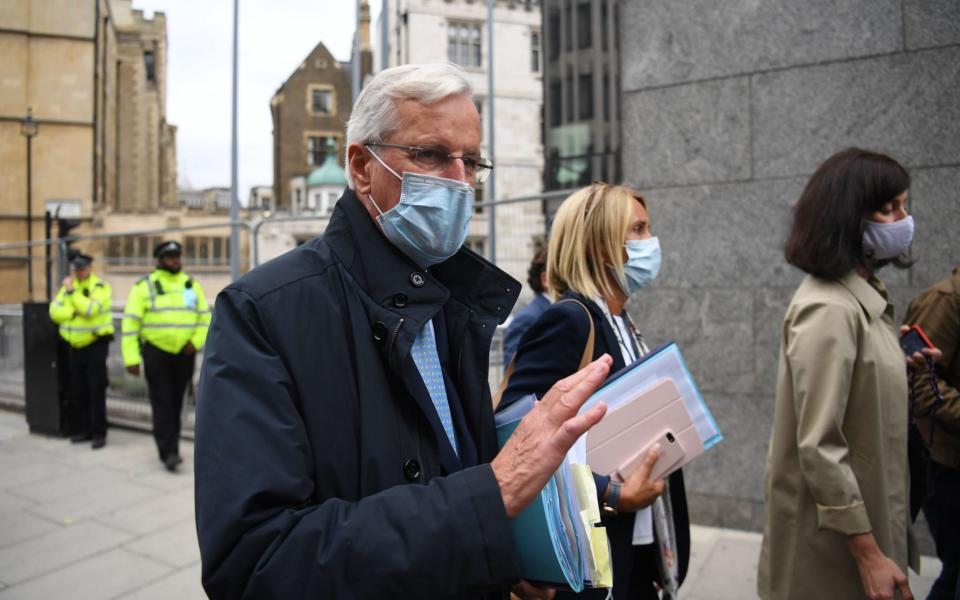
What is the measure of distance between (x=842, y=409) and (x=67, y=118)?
32.6 metres

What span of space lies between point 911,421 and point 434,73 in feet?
7.81

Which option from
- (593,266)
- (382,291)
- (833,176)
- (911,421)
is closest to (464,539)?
(382,291)

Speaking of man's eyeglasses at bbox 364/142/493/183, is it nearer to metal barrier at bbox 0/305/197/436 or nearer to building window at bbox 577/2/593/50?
metal barrier at bbox 0/305/197/436

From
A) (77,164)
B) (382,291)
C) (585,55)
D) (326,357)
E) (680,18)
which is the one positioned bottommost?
(326,357)

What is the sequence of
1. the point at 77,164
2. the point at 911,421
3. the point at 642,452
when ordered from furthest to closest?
the point at 77,164, the point at 911,421, the point at 642,452

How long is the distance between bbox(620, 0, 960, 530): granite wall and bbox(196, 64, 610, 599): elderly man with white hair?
341cm

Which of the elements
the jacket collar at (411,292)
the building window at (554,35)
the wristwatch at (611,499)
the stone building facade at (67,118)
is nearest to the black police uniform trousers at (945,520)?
the wristwatch at (611,499)

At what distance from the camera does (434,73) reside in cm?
147

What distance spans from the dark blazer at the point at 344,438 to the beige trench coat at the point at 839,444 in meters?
1.25

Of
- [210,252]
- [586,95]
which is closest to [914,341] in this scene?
[210,252]

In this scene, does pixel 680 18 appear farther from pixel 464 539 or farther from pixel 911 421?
pixel 464 539

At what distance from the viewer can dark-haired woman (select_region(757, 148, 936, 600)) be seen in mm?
2184

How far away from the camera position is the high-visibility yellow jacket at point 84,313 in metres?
7.54

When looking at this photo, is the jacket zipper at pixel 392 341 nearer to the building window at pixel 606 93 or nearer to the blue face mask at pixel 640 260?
the blue face mask at pixel 640 260
